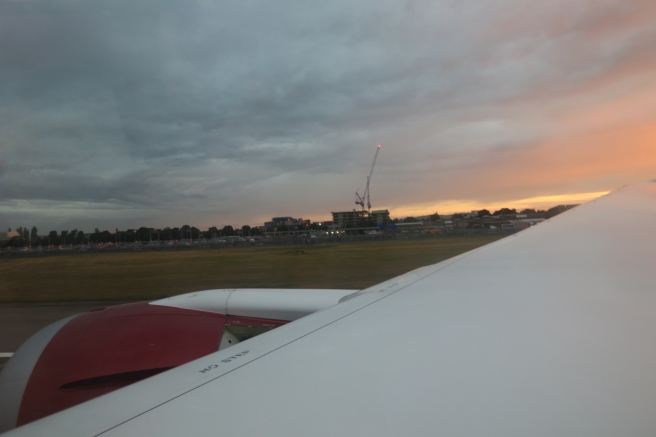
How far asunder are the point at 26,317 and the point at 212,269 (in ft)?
8.26

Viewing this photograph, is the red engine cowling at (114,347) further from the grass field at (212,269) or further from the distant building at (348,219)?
the distant building at (348,219)

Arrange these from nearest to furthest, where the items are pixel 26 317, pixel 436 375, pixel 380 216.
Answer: pixel 436 375
pixel 26 317
pixel 380 216

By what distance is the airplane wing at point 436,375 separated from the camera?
688mm

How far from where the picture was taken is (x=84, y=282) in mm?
6523

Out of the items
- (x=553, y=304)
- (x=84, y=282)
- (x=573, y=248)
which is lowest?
(x=84, y=282)

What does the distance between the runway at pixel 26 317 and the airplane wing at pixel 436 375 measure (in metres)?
4.80

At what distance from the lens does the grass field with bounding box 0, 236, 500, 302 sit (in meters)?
5.99

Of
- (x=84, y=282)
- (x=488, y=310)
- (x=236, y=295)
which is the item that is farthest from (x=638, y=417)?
(x=84, y=282)

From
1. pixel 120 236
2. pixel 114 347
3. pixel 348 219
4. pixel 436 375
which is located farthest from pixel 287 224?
pixel 436 375

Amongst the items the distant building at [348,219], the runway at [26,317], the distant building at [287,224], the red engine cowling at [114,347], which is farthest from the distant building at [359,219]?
the red engine cowling at [114,347]

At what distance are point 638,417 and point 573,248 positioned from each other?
4.48 feet

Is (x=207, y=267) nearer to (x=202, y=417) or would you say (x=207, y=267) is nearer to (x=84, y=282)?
(x=84, y=282)

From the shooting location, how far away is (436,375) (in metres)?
0.85

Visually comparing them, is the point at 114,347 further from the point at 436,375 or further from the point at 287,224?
the point at 287,224
